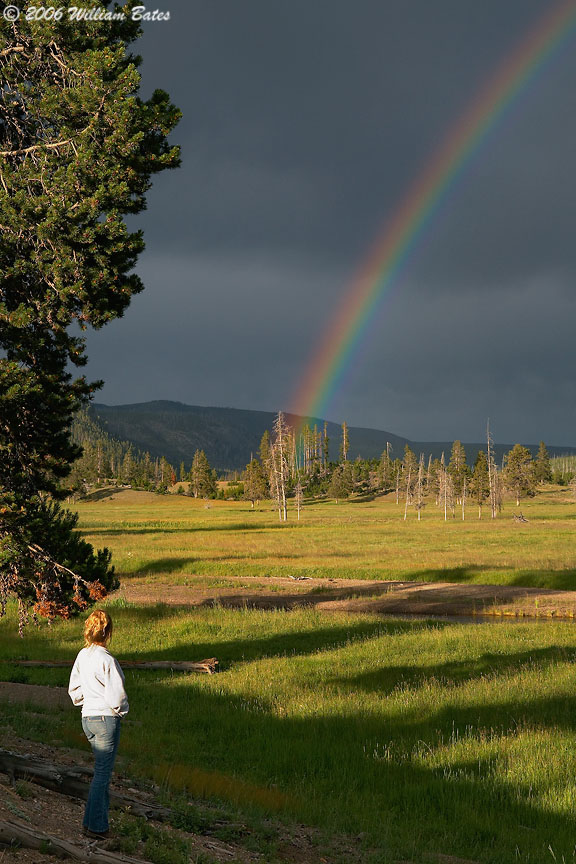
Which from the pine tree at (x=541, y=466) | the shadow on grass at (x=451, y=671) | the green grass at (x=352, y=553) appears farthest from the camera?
the pine tree at (x=541, y=466)

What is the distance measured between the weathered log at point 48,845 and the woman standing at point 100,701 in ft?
2.41

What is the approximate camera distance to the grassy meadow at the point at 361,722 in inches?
346

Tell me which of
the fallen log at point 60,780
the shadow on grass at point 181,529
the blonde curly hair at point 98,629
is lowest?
the shadow on grass at point 181,529

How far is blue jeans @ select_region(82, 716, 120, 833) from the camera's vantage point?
21.2ft

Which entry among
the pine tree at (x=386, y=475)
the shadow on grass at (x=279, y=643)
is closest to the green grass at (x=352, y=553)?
the shadow on grass at (x=279, y=643)

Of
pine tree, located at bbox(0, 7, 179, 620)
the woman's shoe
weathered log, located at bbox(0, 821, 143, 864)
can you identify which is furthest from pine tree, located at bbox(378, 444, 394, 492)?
weathered log, located at bbox(0, 821, 143, 864)

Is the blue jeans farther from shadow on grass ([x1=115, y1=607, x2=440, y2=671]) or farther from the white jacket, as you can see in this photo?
shadow on grass ([x1=115, y1=607, x2=440, y2=671])

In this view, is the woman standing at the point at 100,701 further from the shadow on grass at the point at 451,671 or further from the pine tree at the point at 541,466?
the pine tree at the point at 541,466

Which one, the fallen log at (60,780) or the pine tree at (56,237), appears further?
the pine tree at (56,237)

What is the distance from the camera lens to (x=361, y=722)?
13.4 m

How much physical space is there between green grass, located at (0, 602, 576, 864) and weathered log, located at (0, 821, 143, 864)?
3.14 meters

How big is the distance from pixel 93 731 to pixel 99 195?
8.59 m

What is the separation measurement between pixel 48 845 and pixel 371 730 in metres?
8.35

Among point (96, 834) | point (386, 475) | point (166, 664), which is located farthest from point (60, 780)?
point (386, 475)
